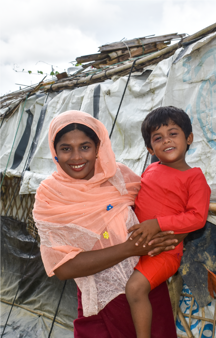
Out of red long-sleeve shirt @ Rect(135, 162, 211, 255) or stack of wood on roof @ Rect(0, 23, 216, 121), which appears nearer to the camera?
red long-sleeve shirt @ Rect(135, 162, 211, 255)

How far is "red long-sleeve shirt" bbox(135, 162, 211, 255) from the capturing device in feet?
3.86

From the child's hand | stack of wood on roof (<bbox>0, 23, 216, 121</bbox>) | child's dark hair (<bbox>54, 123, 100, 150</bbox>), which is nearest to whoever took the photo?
the child's hand

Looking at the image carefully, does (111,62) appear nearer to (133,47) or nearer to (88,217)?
(133,47)

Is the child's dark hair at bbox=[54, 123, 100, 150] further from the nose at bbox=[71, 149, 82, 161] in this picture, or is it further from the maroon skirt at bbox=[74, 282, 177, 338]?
the maroon skirt at bbox=[74, 282, 177, 338]

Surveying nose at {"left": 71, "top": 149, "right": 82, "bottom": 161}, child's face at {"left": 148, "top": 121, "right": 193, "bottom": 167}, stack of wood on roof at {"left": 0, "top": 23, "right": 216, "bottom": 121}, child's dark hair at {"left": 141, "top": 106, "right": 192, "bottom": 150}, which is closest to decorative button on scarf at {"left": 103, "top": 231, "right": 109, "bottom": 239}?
nose at {"left": 71, "top": 149, "right": 82, "bottom": 161}

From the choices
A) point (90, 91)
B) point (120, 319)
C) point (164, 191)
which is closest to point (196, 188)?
point (164, 191)

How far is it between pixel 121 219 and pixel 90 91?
202 cm

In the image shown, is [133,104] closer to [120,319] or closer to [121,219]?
[121,219]

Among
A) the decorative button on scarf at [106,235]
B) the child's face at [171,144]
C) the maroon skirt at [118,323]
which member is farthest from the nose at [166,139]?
the maroon skirt at [118,323]

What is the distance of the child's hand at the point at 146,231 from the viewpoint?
1.14 meters

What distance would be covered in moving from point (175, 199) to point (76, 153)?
1.76ft

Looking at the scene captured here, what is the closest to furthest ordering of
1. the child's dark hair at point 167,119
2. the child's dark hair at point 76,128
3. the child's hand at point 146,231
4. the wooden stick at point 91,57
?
the child's hand at point 146,231 < the child's dark hair at point 76,128 < the child's dark hair at point 167,119 < the wooden stick at point 91,57

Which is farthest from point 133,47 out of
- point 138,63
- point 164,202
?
point 164,202

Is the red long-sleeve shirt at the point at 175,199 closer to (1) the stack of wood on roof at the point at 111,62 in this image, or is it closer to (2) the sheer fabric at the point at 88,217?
(2) the sheer fabric at the point at 88,217
